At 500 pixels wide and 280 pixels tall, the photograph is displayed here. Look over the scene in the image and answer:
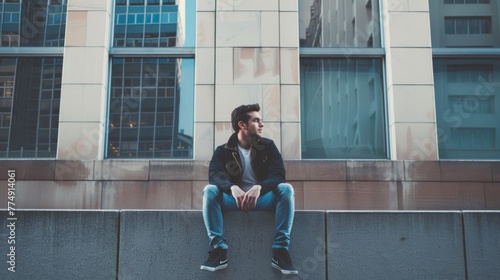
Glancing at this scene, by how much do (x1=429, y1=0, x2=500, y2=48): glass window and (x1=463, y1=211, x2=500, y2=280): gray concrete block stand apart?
15.2 feet

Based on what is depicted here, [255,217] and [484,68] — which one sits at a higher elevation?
[484,68]

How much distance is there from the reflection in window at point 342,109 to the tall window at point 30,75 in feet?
16.4

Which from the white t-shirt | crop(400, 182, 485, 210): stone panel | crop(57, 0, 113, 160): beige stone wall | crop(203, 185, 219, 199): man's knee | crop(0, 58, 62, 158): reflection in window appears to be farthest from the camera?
crop(0, 58, 62, 158): reflection in window

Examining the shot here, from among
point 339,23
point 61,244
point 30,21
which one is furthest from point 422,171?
point 30,21

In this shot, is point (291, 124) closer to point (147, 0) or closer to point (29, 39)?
point (147, 0)

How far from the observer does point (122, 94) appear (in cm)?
973

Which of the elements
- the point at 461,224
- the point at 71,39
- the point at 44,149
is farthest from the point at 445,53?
the point at 44,149

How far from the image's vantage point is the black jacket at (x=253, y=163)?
6254mm

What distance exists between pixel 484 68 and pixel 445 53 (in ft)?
3.00

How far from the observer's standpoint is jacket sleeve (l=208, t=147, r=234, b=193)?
19.6ft

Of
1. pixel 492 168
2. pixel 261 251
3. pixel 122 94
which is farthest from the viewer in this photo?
pixel 122 94

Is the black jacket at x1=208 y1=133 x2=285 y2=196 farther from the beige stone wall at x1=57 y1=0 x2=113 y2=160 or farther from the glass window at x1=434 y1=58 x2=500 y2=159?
the glass window at x1=434 y1=58 x2=500 y2=159

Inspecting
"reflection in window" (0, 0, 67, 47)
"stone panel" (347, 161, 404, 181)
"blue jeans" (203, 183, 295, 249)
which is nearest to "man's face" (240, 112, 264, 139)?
"blue jeans" (203, 183, 295, 249)

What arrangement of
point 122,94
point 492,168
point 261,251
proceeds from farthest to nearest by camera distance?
point 122,94
point 492,168
point 261,251
